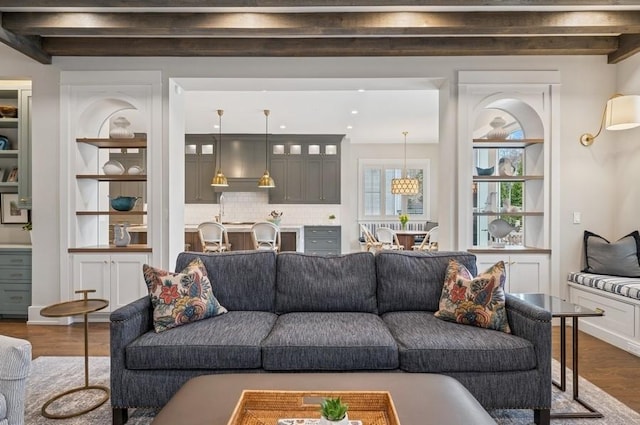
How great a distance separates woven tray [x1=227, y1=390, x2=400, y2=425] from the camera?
1399 mm

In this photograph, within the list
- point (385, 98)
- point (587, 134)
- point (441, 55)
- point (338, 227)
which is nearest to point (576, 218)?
point (587, 134)

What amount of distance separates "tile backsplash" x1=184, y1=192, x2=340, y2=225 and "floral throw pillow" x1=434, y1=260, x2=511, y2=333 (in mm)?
6343

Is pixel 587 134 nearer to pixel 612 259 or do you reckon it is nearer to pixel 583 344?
pixel 612 259

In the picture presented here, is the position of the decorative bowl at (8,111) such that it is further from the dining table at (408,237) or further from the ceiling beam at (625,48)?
the ceiling beam at (625,48)

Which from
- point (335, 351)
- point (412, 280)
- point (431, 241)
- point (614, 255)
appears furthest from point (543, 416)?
point (431, 241)

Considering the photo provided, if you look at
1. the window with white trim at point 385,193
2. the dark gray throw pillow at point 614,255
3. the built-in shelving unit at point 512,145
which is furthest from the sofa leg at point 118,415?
the window with white trim at point 385,193

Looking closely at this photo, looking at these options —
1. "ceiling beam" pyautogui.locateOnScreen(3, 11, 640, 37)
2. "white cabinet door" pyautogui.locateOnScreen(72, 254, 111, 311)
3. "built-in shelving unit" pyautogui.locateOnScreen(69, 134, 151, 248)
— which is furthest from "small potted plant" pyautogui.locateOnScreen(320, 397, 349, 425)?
"white cabinet door" pyautogui.locateOnScreen(72, 254, 111, 311)

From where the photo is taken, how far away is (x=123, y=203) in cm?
440

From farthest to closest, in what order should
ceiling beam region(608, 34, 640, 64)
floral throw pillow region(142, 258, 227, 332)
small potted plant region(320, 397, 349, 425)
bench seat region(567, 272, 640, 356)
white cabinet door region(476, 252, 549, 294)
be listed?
white cabinet door region(476, 252, 549, 294)
ceiling beam region(608, 34, 640, 64)
bench seat region(567, 272, 640, 356)
floral throw pillow region(142, 258, 227, 332)
small potted plant region(320, 397, 349, 425)

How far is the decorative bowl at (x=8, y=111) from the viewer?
459 centimetres

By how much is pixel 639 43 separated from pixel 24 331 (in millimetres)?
6653

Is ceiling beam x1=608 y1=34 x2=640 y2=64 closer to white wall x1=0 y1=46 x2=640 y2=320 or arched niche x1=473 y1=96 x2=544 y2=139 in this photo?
white wall x1=0 y1=46 x2=640 y2=320

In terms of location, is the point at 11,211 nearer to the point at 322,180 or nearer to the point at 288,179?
the point at 288,179

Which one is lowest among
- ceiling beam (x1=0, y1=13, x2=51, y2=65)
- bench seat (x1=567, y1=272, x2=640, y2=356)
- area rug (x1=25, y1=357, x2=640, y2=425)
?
area rug (x1=25, y1=357, x2=640, y2=425)
